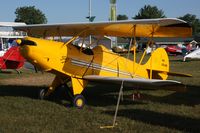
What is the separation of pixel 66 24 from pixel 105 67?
65.0 inches

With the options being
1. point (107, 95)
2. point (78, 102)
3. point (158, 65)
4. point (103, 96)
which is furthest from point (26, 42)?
point (158, 65)

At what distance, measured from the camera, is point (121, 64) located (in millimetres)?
10789

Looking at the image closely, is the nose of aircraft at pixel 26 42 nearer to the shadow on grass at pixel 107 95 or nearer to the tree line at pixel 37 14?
the shadow on grass at pixel 107 95

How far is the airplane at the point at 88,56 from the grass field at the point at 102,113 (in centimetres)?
62

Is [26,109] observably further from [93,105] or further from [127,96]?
[127,96]

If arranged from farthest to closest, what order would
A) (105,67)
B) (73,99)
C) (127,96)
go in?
1. (127,96)
2. (105,67)
3. (73,99)

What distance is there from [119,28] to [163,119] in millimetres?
3513

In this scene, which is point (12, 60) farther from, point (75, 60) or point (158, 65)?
point (75, 60)

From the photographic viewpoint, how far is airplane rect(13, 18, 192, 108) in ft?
29.6

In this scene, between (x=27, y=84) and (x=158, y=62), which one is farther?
(x=27, y=84)

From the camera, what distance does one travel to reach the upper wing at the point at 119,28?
930 centimetres

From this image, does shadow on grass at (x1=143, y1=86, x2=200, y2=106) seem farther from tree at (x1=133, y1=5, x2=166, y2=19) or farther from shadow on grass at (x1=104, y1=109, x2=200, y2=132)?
tree at (x1=133, y1=5, x2=166, y2=19)

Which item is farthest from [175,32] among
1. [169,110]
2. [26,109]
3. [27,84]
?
[27,84]

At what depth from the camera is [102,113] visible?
8273 millimetres
